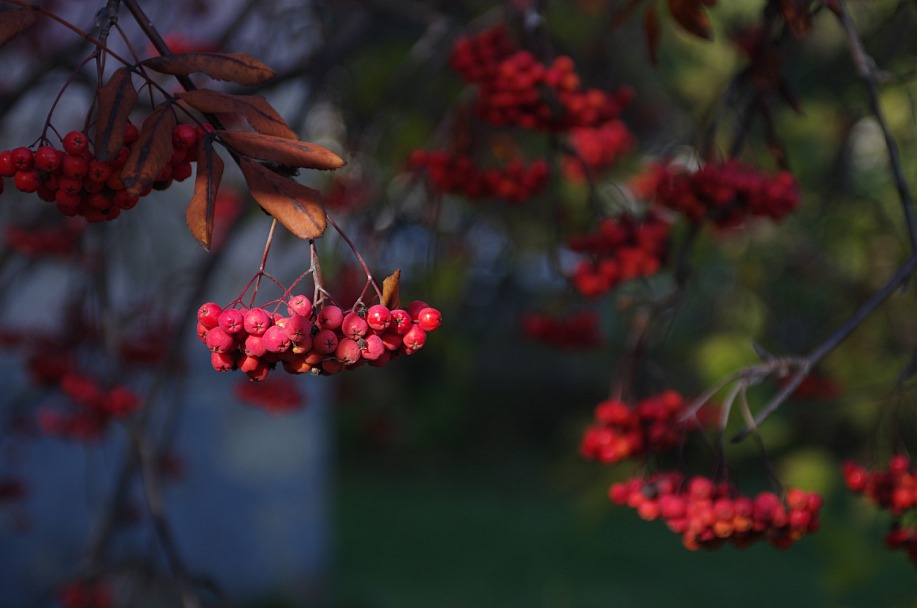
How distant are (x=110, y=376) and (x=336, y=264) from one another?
2.56ft

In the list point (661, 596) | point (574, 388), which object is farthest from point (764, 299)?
point (574, 388)

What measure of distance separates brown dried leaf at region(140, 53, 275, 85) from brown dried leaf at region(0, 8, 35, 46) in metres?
0.13

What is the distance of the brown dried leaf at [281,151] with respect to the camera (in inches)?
41.9

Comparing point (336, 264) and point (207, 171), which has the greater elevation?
point (207, 171)

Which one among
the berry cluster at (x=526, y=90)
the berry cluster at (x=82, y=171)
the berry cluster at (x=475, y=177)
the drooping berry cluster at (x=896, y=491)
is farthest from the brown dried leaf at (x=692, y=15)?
the berry cluster at (x=82, y=171)

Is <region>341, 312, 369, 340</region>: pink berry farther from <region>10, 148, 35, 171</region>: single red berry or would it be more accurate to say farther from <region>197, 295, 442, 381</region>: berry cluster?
<region>10, 148, 35, 171</region>: single red berry

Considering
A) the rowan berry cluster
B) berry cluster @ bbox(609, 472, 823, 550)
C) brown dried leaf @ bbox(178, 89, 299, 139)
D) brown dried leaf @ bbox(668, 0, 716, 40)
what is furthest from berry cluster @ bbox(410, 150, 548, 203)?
brown dried leaf @ bbox(178, 89, 299, 139)

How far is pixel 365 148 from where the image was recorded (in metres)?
3.19

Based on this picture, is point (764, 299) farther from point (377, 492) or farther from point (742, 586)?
point (377, 492)

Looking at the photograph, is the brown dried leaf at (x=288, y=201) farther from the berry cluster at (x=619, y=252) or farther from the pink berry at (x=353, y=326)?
the berry cluster at (x=619, y=252)

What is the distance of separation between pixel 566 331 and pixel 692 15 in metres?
1.33

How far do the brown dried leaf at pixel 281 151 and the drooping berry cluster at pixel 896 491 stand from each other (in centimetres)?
124

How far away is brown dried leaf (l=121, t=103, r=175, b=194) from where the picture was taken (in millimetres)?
1038

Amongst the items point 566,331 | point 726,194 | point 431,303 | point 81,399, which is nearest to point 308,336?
point 726,194
